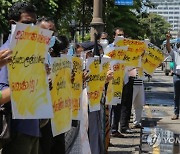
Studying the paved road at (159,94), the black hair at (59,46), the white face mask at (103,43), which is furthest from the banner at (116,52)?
the paved road at (159,94)

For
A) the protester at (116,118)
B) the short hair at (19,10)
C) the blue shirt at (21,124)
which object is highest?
the short hair at (19,10)

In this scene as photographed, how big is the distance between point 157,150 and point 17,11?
360cm

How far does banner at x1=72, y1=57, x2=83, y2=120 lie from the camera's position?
4598 millimetres

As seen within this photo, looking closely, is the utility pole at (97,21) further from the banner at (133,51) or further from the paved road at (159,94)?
the banner at (133,51)

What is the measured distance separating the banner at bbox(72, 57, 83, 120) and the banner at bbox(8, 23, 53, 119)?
111 cm

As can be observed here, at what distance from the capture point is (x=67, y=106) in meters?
4.26

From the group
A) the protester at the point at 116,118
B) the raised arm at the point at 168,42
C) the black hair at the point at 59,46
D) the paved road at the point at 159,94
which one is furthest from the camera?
the paved road at the point at 159,94

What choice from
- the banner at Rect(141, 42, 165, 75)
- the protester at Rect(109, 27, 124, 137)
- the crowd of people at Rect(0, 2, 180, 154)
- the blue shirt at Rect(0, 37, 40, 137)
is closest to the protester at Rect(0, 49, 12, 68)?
the crowd of people at Rect(0, 2, 180, 154)

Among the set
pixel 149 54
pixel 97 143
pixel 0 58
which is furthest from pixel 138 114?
pixel 0 58

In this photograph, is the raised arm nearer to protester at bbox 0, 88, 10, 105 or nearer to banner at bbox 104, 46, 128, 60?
banner at bbox 104, 46, 128, 60

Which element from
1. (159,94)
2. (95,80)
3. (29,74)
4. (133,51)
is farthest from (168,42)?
(159,94)

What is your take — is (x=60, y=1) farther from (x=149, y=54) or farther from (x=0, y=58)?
(x=0, y=58)

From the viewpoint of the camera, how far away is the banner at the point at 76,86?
4.60 metres

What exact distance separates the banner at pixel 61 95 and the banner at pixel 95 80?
2.81ft
